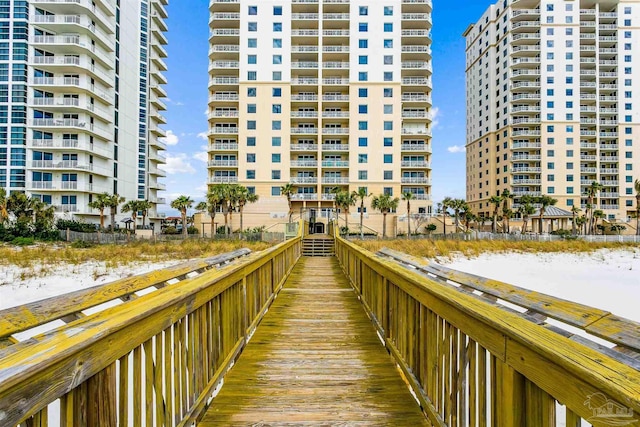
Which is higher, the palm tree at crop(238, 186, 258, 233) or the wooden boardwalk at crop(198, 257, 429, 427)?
the palm tree at crop(238, 186, 258, 233)

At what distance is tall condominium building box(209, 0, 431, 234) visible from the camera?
44934 millimetres

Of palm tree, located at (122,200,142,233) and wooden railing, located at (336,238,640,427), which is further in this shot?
palm tree, located at (122,200,142,233)

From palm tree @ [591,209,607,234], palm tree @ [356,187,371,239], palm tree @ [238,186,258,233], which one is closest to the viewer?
palm tree @ [238,186,258,233]

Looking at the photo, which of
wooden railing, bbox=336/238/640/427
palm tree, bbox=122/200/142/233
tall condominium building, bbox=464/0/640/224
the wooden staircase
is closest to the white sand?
the wooden staircase

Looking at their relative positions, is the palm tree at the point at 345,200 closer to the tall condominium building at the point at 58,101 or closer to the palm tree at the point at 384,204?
the palm tree at the point at 384,204

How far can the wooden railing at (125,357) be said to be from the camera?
118 centimetres

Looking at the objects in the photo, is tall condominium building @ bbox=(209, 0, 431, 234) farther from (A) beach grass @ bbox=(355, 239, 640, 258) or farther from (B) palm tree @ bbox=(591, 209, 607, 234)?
(B) palm tree @ bbox=(591, 209, 607, 234)

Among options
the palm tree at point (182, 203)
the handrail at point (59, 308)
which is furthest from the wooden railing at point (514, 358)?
the palm tree at point (182, 203)

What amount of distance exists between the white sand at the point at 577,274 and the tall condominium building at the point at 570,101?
33866mm

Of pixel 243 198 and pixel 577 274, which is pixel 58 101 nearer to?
pixel 243 198

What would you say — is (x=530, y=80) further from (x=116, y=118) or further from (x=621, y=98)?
(x=116, y=118)

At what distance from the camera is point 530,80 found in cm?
5856

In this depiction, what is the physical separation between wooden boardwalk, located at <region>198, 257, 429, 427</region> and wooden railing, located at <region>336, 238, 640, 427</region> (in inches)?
14.8

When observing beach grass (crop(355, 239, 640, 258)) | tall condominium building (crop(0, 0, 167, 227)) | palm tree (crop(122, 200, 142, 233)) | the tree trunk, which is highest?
tall condominium building (crop(0, 0, 167, 227))
